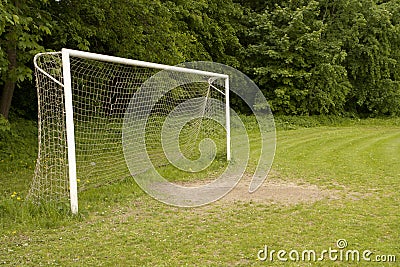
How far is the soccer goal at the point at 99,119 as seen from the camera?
5496mm

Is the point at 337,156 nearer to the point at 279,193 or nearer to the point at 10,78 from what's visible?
the point at 279,193

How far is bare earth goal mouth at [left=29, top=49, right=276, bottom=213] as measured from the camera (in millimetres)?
5625

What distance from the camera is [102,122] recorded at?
7.29m

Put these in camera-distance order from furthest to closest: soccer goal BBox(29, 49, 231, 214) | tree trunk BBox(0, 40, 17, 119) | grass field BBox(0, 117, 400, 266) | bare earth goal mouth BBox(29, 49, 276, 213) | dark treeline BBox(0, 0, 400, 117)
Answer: dark treeline BBox(0, 0, 400, 117), tree trunk BBox(0, 40, 17, 119), bare earth goal mouth BBox(29, 49, 276, 213), soccer goal BBox(29, 49, 231, 214), grass field BBox(0, 117, 400, 266)

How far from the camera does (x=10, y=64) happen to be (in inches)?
328

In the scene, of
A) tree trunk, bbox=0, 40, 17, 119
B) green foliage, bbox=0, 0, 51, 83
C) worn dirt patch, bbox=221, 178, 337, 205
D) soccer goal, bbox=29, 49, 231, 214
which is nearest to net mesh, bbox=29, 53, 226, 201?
soccer goal, bbox=29, 49, 231, 214

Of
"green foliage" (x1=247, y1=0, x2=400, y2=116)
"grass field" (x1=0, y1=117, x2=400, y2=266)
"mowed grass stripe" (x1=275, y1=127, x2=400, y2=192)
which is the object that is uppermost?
"green foliage" (x1=247, y1=0, x2=400, y2=116)

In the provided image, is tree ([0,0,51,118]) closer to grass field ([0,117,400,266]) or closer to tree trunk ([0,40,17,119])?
tree trunk ([0,40,17,119])

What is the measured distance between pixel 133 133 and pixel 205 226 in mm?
3187

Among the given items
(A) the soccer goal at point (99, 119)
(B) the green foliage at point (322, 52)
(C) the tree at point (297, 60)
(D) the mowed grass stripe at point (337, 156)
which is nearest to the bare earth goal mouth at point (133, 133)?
(A) the soccer goal at point (99, 119)

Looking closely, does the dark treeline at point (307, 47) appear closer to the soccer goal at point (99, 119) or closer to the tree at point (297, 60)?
the tree at point (297, 60)

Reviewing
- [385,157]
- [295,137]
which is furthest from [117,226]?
[295,137]

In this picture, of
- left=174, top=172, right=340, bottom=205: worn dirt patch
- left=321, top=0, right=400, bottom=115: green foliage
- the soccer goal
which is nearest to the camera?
the soccer goal

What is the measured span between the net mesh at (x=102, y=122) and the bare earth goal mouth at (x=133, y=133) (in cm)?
2
